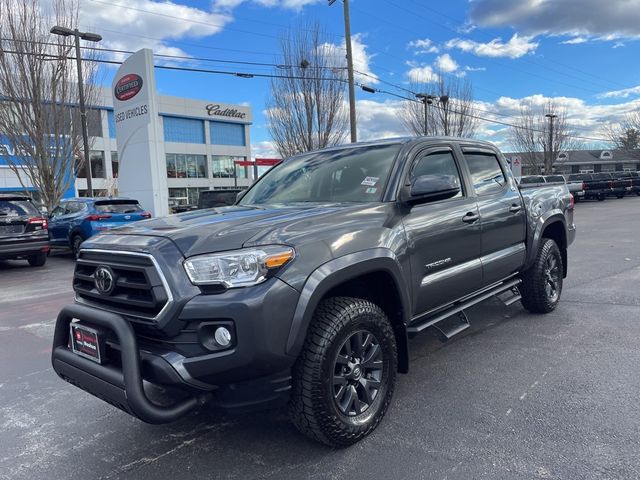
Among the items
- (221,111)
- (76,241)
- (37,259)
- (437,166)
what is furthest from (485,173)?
(221,111)

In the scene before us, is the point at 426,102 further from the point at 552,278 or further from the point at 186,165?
the point at 186,165

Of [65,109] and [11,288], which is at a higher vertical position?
[65,109]

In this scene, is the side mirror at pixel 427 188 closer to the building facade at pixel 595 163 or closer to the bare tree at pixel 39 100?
the bare tree at pixel 39 100

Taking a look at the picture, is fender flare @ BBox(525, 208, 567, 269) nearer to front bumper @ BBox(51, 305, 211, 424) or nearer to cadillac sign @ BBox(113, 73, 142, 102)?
front bumper @ BBox(51, 305, 211, 424)

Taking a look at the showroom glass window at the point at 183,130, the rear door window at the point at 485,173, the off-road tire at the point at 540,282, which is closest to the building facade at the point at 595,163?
the showroom glass window at the point at 183,130

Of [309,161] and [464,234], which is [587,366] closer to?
[464,234]

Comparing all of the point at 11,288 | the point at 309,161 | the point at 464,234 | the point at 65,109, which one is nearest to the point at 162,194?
the point at 65,109

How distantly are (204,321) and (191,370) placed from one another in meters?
0.24

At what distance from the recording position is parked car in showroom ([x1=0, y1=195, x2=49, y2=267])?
34.1 feet

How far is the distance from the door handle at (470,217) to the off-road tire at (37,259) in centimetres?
1014

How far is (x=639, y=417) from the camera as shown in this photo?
10.4 feet

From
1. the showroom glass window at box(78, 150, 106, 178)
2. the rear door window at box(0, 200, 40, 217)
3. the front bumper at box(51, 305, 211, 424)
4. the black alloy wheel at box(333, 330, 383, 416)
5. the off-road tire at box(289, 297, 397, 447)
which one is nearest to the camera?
the front bumper at box(51, 305, 211, 424)

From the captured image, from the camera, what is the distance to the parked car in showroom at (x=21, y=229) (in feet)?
34.1

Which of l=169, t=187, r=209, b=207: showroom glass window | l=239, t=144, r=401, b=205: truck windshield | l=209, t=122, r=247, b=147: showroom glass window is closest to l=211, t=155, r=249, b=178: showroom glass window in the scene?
l=209, t=122, r=247, b=147: showroom glass window
